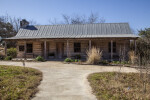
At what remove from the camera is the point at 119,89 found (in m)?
5.38

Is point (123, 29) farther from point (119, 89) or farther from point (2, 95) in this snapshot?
point (2, 95)

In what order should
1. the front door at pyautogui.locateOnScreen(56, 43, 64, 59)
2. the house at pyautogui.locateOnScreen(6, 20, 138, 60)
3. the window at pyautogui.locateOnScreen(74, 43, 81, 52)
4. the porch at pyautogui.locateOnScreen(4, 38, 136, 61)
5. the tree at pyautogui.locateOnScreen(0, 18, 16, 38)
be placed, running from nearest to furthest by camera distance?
the porch at pyautogui.locateOnScreen(4, 38, 136, 61) → the house at pyautogui.locateOnScreen(6, 20, 138, 60) → the window at pyautogui.locateOnScreen(74, 43, 81, 52) → the front door at pyautogui.locateOnScreen(56, 43, 64, 59) → the tree at pyautogui.locateOnScreen(0, 18, 16, 38)

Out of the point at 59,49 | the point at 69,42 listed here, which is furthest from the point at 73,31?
the point at 59,49

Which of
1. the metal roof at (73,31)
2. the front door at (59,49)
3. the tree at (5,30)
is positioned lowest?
the front door at (59,49)

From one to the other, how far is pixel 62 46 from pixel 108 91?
606 inches

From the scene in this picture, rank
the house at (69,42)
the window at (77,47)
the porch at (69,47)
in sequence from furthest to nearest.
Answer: the window at (77,47), the house at (69,42), the porch at (69,47)

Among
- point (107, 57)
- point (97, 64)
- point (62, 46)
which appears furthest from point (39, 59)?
point (107, 57)

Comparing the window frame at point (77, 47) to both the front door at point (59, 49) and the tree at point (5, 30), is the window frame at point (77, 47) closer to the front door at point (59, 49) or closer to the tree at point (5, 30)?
the front door at point (59, 49)

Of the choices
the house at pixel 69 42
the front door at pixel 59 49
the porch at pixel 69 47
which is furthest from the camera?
the front door at pixel 59 49

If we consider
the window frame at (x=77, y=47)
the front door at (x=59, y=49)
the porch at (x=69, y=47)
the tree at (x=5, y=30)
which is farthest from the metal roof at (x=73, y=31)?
the tree at (x=5, y=30)

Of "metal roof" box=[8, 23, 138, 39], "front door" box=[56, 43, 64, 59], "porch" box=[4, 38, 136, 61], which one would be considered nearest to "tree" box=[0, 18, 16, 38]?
"metal roof" box=[8, 23, 138, 39]

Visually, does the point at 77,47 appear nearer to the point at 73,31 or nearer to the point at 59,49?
the point at 73,31

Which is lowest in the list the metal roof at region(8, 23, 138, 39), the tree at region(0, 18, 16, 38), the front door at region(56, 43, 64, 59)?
the front door at region(56, 43, 64, 59)

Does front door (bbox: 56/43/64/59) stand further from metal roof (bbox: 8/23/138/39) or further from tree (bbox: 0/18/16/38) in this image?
tree (bbox: 0/18/16/38)
